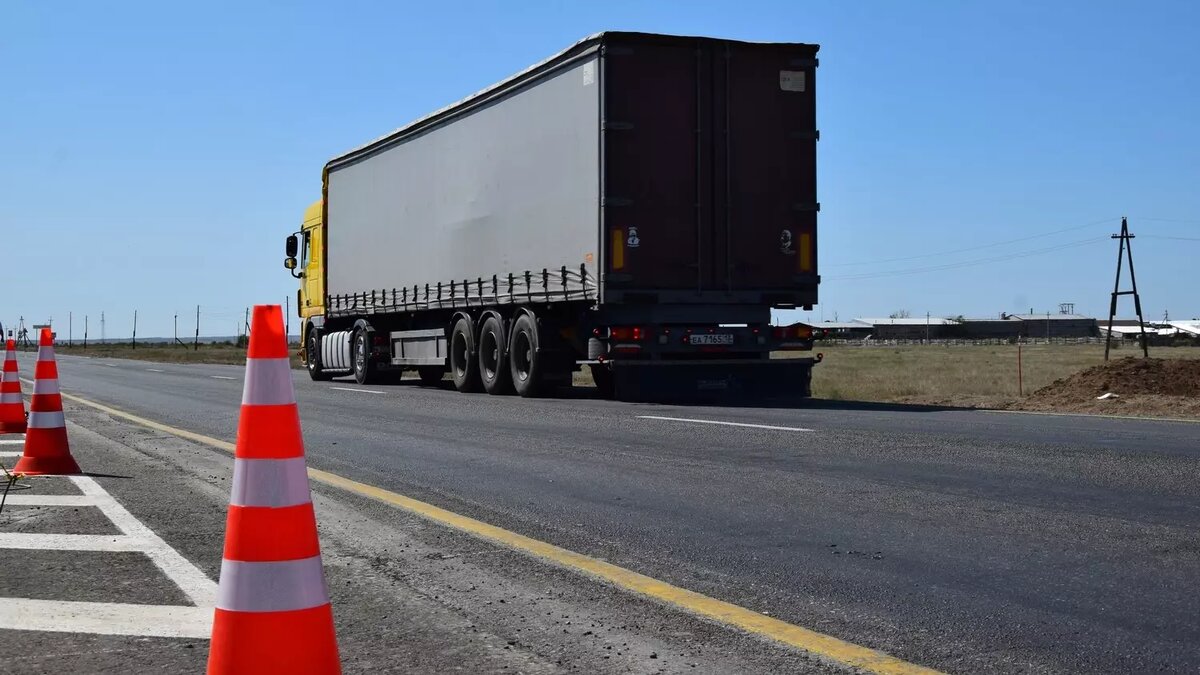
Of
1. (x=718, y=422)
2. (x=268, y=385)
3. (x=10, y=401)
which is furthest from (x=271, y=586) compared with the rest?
(x=10, y=401)

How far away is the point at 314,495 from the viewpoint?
25.7ft

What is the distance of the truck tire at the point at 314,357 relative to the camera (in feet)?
92.1

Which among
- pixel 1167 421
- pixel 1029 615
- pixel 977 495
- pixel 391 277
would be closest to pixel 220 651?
pixel 1029 615

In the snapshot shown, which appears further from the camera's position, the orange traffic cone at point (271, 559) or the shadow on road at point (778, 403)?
the shadow on road at point (778, 403)

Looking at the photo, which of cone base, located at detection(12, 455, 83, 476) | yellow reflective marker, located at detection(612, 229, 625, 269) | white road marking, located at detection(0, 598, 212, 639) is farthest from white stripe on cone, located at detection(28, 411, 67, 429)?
yellow reflective marker, located at detection(612, 229, 625, 269)

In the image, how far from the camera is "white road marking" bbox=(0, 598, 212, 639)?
4332 mm

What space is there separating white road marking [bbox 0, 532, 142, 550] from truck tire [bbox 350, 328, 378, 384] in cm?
1865

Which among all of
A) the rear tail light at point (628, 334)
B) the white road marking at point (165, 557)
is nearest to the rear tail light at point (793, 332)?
the rear tail light at point (628, 334)

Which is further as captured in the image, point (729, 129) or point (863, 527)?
point (729, 129)

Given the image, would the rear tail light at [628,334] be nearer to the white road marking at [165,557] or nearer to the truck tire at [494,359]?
the truck tire at [494,359]

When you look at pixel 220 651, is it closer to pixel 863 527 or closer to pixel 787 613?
pixel 787 613

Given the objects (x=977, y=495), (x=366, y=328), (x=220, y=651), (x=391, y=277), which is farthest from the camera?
(x=366, y=328)

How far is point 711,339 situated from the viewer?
55.2 ft

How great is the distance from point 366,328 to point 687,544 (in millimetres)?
19954
